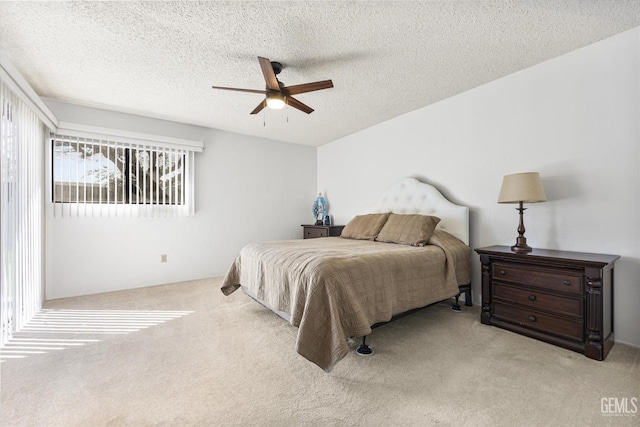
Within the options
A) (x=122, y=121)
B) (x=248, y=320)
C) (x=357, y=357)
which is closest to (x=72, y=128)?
(x=122, y=121)

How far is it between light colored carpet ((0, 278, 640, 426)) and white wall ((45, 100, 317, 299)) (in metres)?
1.36

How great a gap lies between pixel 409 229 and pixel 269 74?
1936 millimetres

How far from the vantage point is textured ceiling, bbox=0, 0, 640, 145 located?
5.93ft

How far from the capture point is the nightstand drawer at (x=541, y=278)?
76.9 inches

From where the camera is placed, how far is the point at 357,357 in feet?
6.15

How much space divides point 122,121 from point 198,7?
8.32ft

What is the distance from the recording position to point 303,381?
1.62 meters

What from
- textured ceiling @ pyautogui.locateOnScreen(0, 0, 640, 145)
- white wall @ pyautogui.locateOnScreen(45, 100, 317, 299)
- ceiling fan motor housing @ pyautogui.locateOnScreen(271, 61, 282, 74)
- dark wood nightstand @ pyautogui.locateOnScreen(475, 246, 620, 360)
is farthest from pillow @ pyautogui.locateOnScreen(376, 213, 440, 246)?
white wall @ pyautogui.locateOnScreen(45, 100, 317, 299)

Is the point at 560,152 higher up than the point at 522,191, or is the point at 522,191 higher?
the point at 560,152

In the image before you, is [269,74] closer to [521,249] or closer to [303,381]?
[303,381]

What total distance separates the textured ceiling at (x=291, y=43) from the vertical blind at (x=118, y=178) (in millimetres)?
610

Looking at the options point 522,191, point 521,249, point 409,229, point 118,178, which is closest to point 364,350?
point 409,229

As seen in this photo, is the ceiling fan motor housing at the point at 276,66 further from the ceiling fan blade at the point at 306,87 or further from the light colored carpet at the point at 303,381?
the light colored carpet at the point at 303,381

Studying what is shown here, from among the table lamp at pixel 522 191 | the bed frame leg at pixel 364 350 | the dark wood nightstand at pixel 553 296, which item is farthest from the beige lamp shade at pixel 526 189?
the bed frame leg at pixel 364 350
